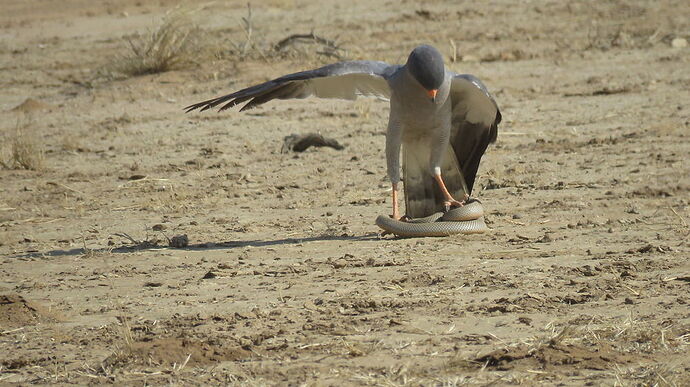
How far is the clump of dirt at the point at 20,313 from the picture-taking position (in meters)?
6.24

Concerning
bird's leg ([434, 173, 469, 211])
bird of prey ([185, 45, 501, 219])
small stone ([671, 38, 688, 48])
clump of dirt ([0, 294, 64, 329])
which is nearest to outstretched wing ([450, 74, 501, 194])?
bird of prey ([185, 45, 501, 219])

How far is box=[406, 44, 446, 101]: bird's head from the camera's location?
770cm

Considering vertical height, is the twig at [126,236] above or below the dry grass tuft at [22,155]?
above

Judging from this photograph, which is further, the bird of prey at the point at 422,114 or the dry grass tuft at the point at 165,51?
the dry grass tuft at the point at 165,51

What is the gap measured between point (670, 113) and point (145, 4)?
1230cm

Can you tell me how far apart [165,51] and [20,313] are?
8773 millimetres

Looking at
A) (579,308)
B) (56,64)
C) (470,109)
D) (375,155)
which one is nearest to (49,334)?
(579,308)

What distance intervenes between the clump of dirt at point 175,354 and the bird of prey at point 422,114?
8.98 ft

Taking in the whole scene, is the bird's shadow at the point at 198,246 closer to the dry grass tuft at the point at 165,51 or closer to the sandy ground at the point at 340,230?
the sandy ground at the point at 340,230

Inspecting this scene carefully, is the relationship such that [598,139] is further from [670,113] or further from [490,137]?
[490,137]

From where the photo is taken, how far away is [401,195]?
956 centimetres

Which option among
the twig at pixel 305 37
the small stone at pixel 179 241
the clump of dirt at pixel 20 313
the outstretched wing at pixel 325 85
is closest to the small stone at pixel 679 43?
the twig at pixel 305 37

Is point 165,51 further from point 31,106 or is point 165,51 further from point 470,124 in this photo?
point 470,124

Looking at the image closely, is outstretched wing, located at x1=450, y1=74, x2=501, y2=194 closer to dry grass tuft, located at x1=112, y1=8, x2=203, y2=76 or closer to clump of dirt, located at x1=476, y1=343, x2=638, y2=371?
clump of dirt, located at x1=476, y1=343, x2=638, y2=371
